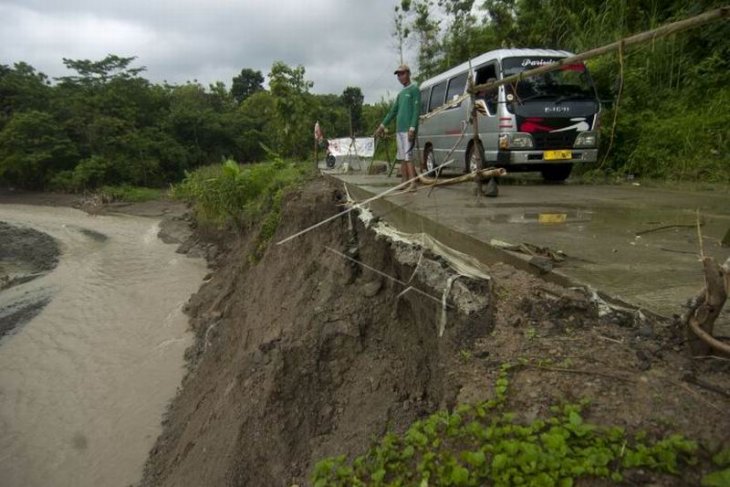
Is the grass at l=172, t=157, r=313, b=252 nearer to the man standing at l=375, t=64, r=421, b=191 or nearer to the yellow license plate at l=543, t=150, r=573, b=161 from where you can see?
the man standing at l=375, t=64, r=421, b=191

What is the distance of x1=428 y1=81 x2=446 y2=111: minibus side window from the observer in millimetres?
10430

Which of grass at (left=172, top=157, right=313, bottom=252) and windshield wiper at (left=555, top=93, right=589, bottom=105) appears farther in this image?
grass at (left=172, top=157, right=313, bottom=252)

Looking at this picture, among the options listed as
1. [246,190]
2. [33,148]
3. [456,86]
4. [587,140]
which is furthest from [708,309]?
[33,148]

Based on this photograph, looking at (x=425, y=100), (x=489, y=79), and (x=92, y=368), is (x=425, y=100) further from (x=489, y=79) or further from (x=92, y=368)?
(x=92, y=368)

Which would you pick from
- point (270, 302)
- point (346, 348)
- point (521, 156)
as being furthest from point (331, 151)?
point (346, 348)

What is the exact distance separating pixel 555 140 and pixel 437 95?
10.0ft

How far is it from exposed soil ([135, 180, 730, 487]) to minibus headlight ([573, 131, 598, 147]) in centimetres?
433

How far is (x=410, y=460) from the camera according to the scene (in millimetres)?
2275

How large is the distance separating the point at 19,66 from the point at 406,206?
45389 mm

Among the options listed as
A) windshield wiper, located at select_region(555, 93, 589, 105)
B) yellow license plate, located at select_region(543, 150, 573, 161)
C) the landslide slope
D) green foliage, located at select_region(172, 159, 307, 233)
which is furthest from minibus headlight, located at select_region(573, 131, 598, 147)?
green foliage, located at select_region(172, 159, 307, 233)

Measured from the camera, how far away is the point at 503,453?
2.01m

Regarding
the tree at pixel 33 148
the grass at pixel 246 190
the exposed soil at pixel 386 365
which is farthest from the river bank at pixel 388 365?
the tree at pixel 33 148

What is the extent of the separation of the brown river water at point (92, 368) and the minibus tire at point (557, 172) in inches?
296

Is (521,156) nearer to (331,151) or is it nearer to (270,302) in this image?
(270,302)
